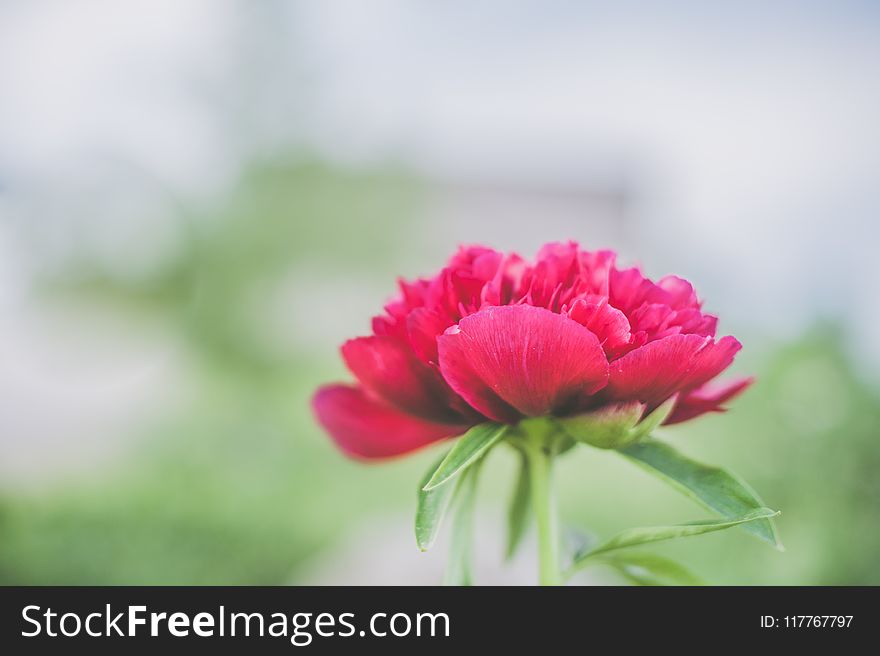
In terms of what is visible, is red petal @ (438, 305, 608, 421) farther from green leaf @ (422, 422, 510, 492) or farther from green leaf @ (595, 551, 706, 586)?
green leaf @ (595, 551, 706, 586)

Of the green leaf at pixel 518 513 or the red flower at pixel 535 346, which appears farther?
the green leaf at pixel 518 513

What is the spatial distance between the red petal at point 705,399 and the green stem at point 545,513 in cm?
7

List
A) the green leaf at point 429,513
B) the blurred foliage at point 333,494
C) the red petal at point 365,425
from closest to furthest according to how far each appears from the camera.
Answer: the green leaf at point 429,513
the red petal at point 365,425
the blurred foliage at point 333,494

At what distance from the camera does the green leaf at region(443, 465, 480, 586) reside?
444 mm

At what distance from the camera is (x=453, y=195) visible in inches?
519

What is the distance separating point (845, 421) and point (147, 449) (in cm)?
272

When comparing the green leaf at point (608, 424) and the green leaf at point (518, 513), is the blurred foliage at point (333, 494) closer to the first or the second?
the green leaf at point (518, 513)

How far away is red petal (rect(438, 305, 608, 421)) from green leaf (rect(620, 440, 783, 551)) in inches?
2.8

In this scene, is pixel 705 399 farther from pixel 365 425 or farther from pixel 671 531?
pixel 365 425

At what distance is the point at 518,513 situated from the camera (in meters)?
0.53

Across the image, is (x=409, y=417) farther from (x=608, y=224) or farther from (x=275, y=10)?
(x=608, y=224)

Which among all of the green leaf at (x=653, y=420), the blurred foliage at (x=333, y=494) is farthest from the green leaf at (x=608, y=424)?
the blurred foliage at (x=333, y=494)

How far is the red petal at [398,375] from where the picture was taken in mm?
433

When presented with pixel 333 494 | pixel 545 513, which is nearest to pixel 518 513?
pixel 545 513
